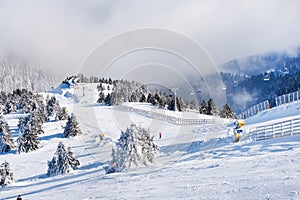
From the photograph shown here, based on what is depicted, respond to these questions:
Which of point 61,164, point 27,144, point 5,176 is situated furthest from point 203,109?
point 5,176

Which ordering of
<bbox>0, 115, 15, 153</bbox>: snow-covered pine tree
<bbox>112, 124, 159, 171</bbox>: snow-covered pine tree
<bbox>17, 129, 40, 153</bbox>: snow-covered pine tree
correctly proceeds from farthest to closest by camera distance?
<bbox>0, 115, 15, 153</bbox>: snow-covered pine tree → <bbox>17, 129, 40, 153</bbox>: snow-covered pine tree → <bbox>112, 124, 159, 171</bbox>: snow-covered pine tree

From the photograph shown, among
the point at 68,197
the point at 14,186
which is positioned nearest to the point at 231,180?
the point at 68,197

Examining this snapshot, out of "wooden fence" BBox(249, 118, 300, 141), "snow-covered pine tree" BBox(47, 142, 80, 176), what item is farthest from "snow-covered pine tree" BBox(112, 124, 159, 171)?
"wooden fence" BBox(249, 118, 300, 141)

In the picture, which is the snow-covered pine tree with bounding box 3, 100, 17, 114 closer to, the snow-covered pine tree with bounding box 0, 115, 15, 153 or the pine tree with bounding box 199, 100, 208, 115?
the snow-covered pine tree with bounding box 0, 115, 15, 153

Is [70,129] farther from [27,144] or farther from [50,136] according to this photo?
[27,144]

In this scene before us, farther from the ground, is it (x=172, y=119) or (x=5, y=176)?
(x=172, y=119)

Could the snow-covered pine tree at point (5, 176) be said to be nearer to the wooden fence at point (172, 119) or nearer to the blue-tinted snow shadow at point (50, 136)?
the blue-tinted snow shadow at point (50, 136)

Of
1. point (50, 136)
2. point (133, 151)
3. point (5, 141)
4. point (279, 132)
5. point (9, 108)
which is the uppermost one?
point (9, 108)

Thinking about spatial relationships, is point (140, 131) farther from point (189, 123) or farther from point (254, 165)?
point (189, 123)

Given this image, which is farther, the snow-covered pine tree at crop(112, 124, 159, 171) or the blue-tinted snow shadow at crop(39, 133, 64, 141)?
the blue-tinted snow shadow at crop(39, 133, 64, 141)

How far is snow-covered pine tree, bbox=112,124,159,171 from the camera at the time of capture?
2498 cm

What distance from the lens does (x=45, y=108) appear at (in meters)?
74.2

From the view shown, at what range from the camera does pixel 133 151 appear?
82.6ft

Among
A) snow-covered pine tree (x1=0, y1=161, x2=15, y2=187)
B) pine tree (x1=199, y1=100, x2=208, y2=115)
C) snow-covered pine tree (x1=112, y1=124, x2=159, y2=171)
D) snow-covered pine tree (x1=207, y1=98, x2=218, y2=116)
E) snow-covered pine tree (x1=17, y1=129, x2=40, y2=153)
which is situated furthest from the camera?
pine tree (x1=199, y1=100, x2=208, y2=115)
